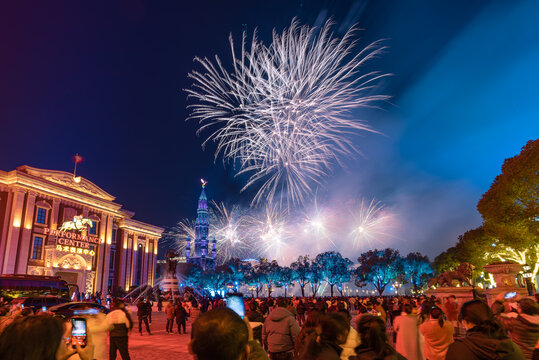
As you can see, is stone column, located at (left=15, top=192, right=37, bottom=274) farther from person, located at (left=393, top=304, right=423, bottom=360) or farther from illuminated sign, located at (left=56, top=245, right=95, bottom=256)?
person, located at (left=393, top=304, right=423, bottom=360)

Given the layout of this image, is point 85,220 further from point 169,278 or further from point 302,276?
point 302,276

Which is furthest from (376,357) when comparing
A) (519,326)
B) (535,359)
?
(519,326)

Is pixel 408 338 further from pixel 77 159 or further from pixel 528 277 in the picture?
pixel 77 159

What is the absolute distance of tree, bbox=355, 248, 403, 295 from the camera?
64.9 metres

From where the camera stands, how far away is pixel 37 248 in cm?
4022

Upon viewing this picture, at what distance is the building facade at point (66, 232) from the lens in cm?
3822

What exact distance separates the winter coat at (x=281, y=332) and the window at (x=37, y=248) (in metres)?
A: 42.5

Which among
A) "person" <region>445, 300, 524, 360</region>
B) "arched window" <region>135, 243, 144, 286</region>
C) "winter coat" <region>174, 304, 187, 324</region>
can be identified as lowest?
"winter coat" <region>174, 304, 187, 324</region>

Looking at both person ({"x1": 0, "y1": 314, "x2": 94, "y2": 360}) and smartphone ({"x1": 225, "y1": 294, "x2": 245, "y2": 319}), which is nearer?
person ({"x1": 0, "y1": 314, "x2": 94, "y2": 360})

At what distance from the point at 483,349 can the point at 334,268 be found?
70.6m

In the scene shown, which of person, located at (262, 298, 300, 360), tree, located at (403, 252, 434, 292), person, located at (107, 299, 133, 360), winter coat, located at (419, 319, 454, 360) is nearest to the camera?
winter coat, located at (419, 319, 454, 360)

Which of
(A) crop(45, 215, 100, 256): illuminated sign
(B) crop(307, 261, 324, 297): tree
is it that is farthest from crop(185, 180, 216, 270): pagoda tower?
(A) crop(45, 215, 100, 256): illuminated sign

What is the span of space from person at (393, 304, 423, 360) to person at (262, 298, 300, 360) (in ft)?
5.31

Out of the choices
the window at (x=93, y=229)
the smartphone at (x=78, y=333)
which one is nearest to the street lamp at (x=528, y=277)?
the smartphone at (x=78, y=333)
